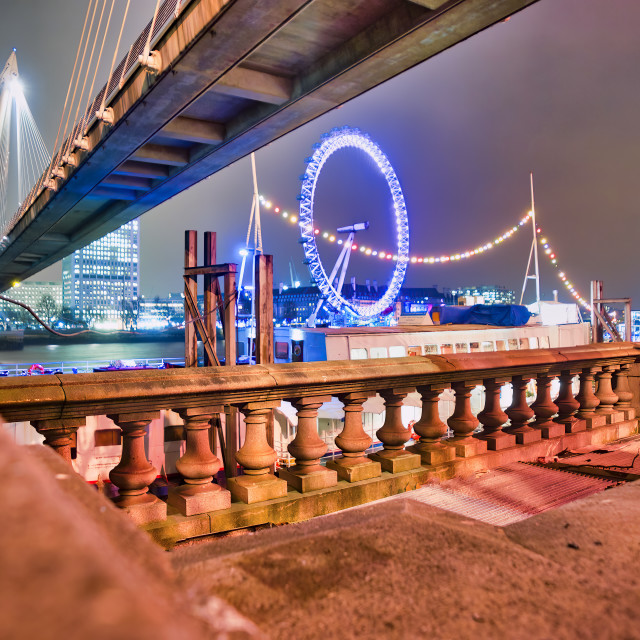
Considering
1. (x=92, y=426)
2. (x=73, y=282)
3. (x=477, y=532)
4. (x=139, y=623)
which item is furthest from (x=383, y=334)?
(x=73, y=282)

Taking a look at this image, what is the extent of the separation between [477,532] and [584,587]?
16.5 inches

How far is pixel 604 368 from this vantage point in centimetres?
589

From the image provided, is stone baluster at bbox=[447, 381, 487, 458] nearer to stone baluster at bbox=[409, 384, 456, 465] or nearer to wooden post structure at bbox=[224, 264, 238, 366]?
stone baluster at bbox=[409, 384, 456, 465]

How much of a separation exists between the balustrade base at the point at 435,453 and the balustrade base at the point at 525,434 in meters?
0.90

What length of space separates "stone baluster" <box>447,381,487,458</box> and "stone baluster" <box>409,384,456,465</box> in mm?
138

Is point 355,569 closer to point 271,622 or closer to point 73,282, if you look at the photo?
point 271,622

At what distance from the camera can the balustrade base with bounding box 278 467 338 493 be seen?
3412mm

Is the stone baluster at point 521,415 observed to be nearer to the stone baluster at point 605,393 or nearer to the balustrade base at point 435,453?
the balustrade base at point 435,453

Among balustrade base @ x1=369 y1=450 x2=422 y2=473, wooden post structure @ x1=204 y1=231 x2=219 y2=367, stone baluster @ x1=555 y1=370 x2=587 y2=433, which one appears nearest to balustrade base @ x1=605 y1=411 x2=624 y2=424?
stone baluster @ x1=555 y1=370 x2=587 y2=433

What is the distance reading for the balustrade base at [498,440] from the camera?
4.63m

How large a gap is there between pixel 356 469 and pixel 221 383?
117 centimetres

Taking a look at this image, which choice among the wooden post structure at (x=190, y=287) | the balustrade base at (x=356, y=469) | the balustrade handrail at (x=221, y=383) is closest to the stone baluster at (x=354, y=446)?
the balustrade base at (x=356, y=469)

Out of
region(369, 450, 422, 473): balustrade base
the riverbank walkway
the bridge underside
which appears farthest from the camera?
the bridge underside

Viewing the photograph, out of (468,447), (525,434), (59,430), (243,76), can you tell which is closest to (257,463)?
(59,430)
